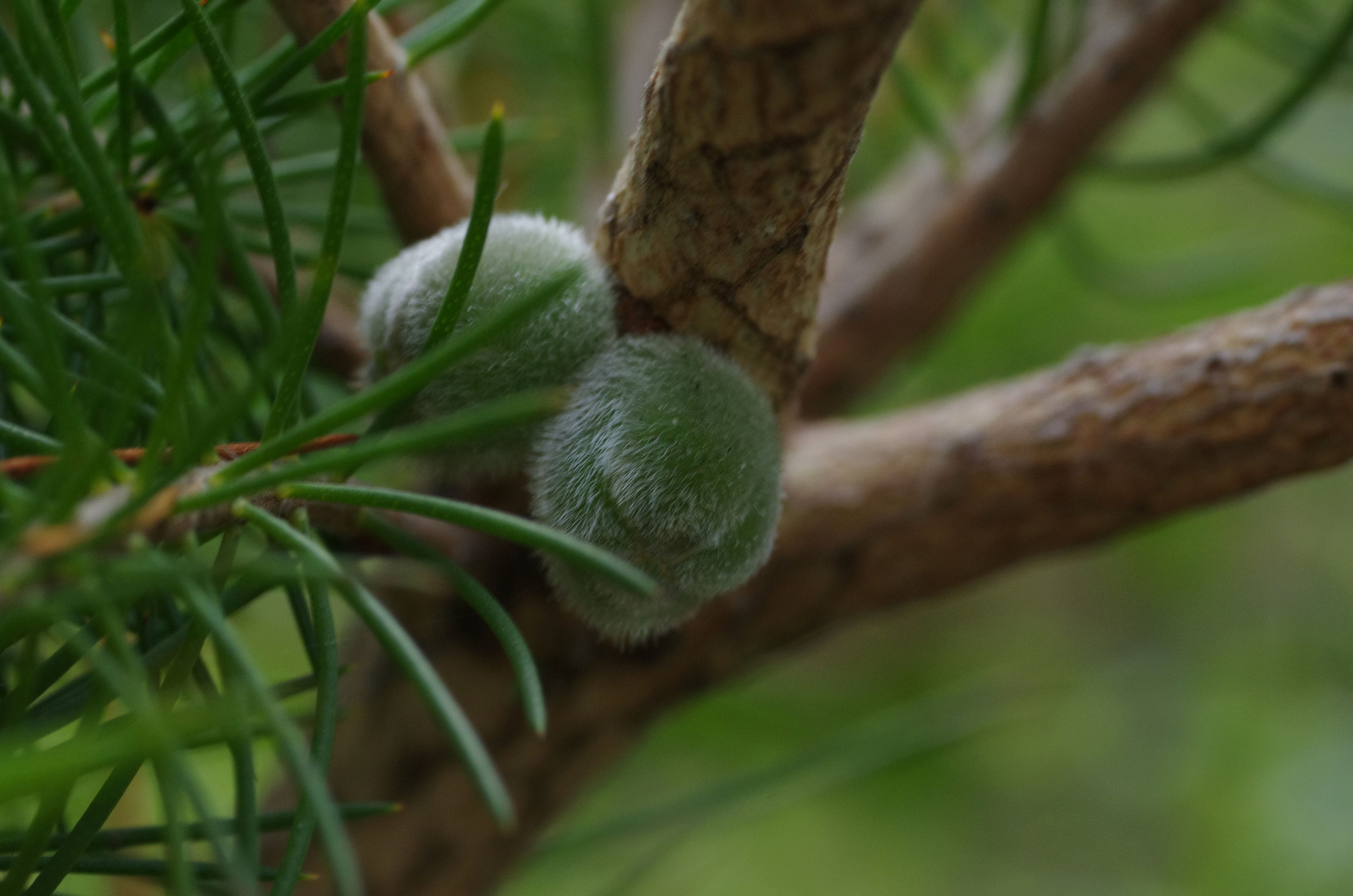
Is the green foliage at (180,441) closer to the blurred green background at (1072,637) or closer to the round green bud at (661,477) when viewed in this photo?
the round green bud at (661,477)

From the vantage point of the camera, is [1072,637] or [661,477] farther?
[1072,637]

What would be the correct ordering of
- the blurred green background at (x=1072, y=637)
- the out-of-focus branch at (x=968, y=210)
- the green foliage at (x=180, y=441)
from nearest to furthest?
the green foliage at (x=180, y=441) < the out-of-focus branch at (x=968, y=210) < the blurred green background at (x=1072, y=637)

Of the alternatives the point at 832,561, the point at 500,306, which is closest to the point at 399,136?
the point at 500,306

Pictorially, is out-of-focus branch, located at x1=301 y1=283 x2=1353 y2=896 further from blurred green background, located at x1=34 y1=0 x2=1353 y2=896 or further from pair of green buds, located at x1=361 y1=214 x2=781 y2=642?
blurred green background, located at x1=34 y1=0 x2=1353 y2=896

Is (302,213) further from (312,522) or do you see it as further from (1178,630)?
(1178,630)

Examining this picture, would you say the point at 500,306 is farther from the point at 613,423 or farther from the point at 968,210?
the point at 968,210

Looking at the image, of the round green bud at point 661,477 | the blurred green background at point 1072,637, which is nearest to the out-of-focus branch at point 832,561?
the round green bud at point 661,477

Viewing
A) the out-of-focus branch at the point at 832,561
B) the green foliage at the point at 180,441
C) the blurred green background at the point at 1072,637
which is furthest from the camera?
the blurred green background at the point at 1072,637
